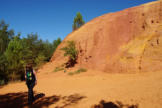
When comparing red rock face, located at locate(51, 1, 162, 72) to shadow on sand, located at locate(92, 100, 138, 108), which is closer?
shadow on sand, located at locate(92, 100, 138, 108)

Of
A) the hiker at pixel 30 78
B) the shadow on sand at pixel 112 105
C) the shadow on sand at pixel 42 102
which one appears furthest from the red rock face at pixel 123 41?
the hiker at pixel 30 78

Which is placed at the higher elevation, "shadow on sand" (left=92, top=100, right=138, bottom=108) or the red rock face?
the red rock face

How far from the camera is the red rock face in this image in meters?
8.82

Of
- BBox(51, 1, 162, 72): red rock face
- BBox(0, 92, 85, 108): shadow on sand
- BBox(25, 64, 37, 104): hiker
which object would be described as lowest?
BBox(0, 92, 85, 108): shadow on sand

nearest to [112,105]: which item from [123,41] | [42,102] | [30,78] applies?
[42,102]

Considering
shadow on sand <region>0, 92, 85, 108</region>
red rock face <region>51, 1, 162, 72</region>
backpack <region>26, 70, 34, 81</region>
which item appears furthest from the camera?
red rock face <region>51, 1, 162, 72</region>

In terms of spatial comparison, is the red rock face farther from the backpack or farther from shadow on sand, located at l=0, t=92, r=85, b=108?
the backpack

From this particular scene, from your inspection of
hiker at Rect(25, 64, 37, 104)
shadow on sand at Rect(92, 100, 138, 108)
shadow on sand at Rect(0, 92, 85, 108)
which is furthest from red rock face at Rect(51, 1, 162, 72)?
hiker at Rect(25, 64, 37, 104)

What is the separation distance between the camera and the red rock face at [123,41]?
882 centimetres

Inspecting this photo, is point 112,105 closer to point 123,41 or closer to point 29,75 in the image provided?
point 29,75

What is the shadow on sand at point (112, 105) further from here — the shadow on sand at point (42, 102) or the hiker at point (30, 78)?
the hiker at point (30, 78)

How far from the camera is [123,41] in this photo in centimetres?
1087

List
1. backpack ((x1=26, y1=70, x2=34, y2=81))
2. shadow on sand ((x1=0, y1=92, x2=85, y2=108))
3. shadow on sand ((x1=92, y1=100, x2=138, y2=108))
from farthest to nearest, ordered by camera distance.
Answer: backpack ((x1=26, y1=70, x2=34, y2=81)) → shadow on sand ((x1=0, y1=92, x2=85, y2=108)) → shadow on sand ((x1=92, y1=100, x2=138, y2=108))

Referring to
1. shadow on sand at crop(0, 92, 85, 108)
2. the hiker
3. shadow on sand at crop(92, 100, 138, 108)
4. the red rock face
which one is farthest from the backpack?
the red rock face
